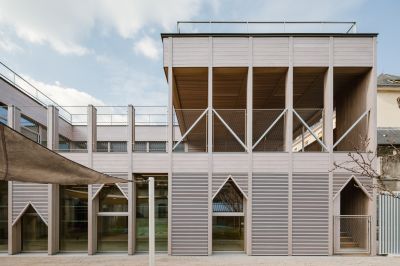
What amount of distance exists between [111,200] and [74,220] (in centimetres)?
166

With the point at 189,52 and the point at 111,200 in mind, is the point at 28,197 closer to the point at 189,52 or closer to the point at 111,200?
the point at 111,200

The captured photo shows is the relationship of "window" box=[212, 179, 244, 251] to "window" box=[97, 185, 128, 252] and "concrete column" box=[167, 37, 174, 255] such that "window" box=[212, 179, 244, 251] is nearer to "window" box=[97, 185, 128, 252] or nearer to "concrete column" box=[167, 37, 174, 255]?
"concrete column" box=[167, 37, 174, 255]

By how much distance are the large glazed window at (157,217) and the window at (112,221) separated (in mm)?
507

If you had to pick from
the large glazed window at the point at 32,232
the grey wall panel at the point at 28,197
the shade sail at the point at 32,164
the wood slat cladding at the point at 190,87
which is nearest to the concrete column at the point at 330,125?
the wood slat cladding at the point at 190,87

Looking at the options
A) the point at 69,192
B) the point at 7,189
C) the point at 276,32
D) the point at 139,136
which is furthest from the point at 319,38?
the point at 139,136

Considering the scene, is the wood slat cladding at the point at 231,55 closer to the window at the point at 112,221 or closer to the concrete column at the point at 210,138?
the concrete column at the point at 210,138

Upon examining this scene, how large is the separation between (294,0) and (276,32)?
158cm

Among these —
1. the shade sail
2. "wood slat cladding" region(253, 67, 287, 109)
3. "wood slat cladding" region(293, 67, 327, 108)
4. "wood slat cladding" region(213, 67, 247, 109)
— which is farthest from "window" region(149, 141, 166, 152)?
the shade sail

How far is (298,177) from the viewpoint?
35.4 feet

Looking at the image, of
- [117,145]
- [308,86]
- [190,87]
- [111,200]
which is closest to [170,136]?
[190,87]

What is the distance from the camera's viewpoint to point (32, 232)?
1158cm

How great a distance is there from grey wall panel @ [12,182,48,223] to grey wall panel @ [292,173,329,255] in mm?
9384

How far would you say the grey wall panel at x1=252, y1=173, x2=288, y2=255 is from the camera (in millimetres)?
10641

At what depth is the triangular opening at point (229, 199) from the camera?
11.1 meters
